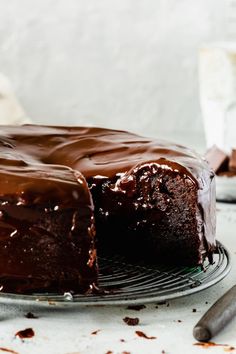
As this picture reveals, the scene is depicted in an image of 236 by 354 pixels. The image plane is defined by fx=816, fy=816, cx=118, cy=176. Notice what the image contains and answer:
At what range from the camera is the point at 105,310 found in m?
1.77

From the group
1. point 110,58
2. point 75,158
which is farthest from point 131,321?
point 110,58

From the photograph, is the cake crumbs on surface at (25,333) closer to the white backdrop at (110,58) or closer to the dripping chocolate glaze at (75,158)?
the dripping chocolate glaze at (75,158)

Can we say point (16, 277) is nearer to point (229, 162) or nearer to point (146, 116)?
point (229, 162)

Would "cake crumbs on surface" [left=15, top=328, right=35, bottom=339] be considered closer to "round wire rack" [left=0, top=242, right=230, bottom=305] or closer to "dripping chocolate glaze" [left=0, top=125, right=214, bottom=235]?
"round wire rack" [left=0, top=242, right=230, bottom=305]

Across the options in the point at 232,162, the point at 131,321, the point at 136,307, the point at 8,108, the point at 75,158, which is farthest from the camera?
the point at 8,108

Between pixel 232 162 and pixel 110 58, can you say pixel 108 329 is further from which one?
pixel 110 58

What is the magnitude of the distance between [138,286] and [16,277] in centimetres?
27

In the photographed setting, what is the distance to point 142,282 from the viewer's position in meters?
1.83

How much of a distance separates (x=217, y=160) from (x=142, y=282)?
118 cm

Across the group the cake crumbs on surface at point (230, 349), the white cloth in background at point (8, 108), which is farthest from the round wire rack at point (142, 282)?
the white cloth in background at point (8, 108)

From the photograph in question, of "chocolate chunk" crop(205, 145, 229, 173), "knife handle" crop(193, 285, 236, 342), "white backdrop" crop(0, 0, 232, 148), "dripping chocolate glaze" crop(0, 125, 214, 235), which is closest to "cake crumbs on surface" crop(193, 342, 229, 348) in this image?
"knife handle" crop(193, 285, 236, 342)

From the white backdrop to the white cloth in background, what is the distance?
39 centimetres

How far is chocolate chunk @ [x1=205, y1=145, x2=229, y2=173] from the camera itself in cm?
289

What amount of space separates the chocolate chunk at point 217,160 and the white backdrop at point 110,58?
116 centimetres
